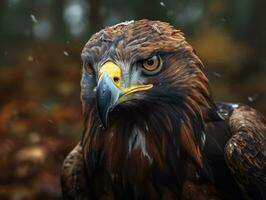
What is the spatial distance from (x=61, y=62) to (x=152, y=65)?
1132 centimetres

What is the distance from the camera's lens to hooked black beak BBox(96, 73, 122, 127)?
5.35 m

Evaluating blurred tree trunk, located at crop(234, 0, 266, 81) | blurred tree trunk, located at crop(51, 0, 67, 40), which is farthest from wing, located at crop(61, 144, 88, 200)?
blurred tree trunk, located at crop(51, 0, 67, 40)

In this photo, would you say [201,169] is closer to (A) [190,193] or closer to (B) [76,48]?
(A) [190,193]

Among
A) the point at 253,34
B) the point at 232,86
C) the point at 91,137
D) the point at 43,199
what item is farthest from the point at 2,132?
the point at 253,34

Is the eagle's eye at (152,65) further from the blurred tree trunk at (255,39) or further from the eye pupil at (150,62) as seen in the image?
the blurred tree trunk at (255,39)

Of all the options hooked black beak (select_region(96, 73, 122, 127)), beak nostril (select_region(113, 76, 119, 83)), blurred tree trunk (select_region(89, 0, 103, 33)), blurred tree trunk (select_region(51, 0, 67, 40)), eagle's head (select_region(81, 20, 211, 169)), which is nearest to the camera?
hooked black beak (select_region(96, 73, 122, 127))

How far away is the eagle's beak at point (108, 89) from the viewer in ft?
17.6

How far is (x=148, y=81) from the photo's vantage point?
5727 mm

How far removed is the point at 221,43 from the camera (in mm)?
18250

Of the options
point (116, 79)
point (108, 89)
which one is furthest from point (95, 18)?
point (108, 89)

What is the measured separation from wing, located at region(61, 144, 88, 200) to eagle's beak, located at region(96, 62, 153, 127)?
3.73 ft

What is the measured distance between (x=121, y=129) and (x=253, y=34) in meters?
13.1

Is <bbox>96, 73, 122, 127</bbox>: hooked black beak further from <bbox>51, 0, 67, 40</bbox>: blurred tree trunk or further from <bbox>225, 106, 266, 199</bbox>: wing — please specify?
→ <bbox>51, 0, 67, 40</bbox>: blurred tree trunk

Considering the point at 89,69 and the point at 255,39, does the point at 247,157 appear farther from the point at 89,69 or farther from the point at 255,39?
the point at 255,39
